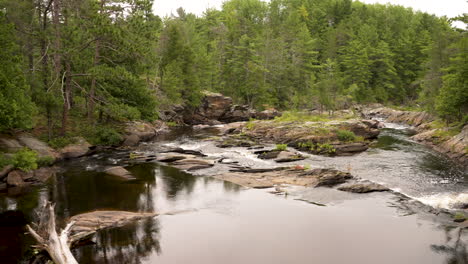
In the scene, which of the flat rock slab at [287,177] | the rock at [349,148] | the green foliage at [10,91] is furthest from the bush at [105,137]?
the rock at [349,148]

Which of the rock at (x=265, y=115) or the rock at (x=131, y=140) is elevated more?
the rock at (x=265, y=115)

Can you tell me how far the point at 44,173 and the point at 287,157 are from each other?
55.1 feet

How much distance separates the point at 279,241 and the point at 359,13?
104828 millimetres

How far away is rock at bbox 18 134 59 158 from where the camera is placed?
2389cm

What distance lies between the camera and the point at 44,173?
21.9m

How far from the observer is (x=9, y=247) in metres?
12.1

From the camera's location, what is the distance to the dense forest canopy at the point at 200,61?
26.7 metres

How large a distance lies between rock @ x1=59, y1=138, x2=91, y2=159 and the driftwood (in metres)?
13.3

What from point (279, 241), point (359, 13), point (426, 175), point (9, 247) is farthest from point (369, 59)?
point (9, 247)

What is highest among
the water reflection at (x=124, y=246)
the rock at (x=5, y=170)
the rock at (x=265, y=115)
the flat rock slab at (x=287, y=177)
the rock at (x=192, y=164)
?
the rock at (x=265, y=115)

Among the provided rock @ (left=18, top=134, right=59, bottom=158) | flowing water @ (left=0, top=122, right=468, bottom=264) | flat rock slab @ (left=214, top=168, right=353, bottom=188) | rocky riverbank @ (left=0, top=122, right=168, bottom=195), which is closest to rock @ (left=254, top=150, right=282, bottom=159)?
flat rock slab @ (left=214, top=168, right=353, bottom=188)

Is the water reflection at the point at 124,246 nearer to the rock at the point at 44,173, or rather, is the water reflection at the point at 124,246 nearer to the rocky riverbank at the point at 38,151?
the rocky riverbank at the point at 38,151

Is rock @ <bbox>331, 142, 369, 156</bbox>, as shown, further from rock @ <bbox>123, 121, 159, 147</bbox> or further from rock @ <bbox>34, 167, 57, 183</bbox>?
rock @ <bbox>34, 167, 57, 183</bbox>

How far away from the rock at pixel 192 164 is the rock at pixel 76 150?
25.4ft
